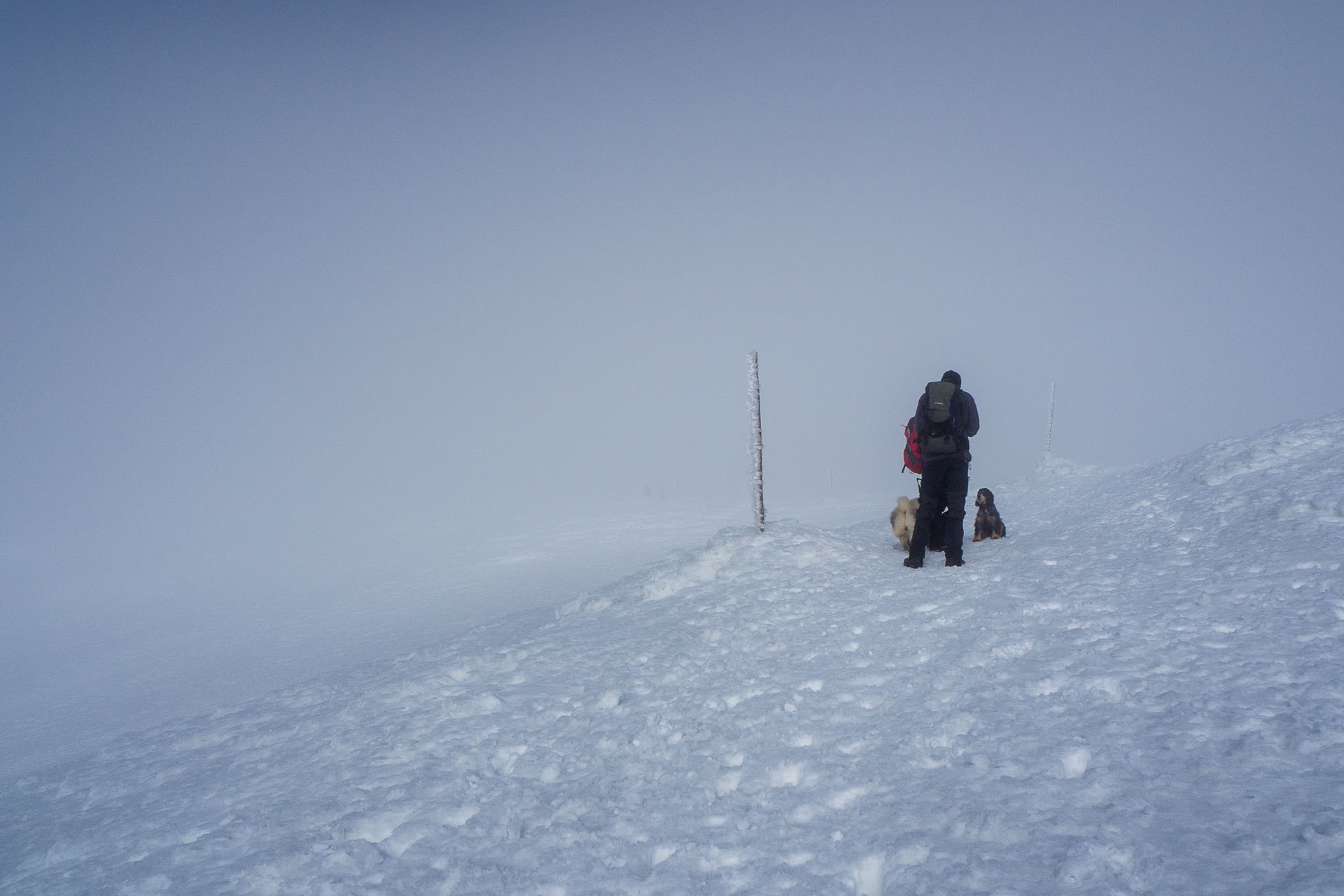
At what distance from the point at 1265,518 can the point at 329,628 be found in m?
31.8

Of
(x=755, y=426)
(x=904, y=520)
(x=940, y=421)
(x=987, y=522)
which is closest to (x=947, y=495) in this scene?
(x=940, y=421)

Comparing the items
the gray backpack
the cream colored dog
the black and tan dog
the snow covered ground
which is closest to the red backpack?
the gray backpack

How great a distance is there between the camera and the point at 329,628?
27.6 meters

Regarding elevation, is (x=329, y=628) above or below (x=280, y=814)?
below

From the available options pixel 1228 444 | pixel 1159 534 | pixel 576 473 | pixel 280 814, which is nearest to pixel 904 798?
pixel 280 814

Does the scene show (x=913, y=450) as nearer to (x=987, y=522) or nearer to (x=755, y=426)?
(x=987, y=522)

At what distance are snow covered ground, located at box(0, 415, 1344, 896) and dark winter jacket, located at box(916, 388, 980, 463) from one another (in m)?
2.00

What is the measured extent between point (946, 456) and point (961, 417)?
0.63m

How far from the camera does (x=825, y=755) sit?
15.9ft

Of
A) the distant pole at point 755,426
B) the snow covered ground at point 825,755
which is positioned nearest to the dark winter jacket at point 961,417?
the snow covered ground at point 825,755

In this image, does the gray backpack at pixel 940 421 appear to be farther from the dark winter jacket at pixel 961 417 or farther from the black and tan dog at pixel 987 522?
the black and tan dog at pixel 987 522

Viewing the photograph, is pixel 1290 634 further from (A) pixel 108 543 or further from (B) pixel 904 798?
(A) pixel 108 543

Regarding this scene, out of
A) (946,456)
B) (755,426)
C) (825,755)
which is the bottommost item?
(825,755)

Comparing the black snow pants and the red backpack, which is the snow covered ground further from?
the red backpack
